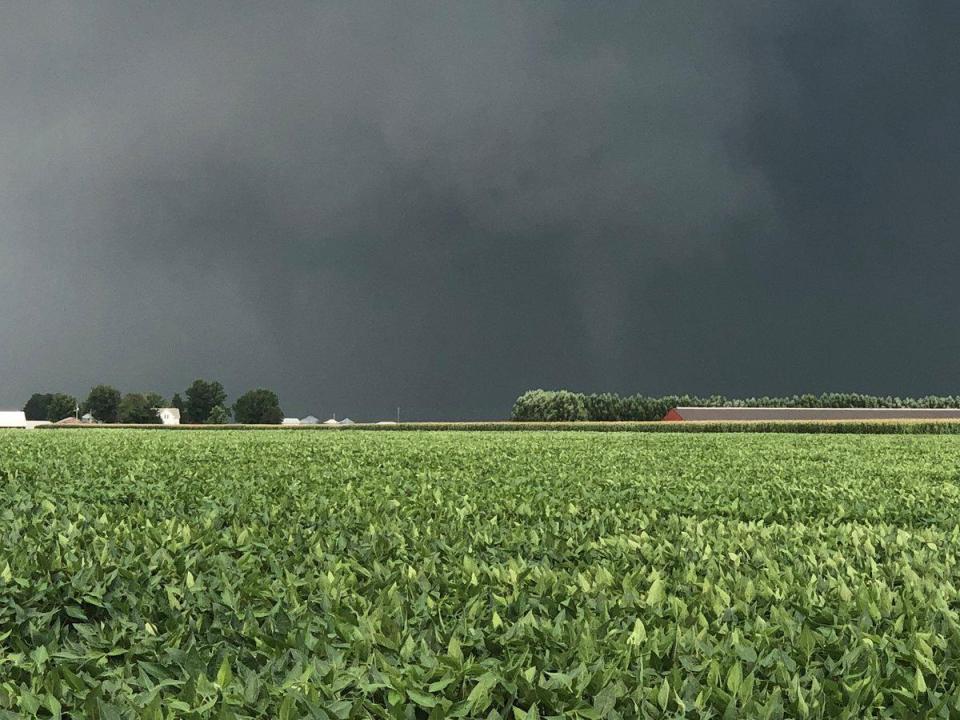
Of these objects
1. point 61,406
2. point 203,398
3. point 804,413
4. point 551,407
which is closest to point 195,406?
point 203,398

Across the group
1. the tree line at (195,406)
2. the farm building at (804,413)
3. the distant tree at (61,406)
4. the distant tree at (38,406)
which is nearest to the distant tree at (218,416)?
the tree line at (195,406)

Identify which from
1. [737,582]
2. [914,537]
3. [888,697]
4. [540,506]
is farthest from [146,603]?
[914,537]

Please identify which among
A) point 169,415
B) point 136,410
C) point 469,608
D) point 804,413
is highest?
point 136,410

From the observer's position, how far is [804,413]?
77812mm

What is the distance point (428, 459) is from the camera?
12828mm

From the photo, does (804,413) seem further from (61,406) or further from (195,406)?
(61,406)

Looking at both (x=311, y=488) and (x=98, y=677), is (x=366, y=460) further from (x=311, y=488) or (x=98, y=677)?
(x=98, y=677)

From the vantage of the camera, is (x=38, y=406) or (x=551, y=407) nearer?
(x=551, y=407)

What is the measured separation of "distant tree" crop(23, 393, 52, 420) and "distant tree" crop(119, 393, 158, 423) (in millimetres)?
31388

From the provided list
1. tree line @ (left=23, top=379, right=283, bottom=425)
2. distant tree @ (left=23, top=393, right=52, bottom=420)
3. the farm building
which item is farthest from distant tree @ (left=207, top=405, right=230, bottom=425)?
the farm building

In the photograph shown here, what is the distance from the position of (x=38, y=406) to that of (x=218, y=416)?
43956 millimetres

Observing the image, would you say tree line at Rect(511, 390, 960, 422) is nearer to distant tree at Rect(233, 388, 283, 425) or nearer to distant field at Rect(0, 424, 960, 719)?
distant tree at Rect(233, 388, 283, 425)

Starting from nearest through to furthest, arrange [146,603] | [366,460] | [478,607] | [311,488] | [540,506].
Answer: [478,607], [146,603], [540,506], [311,488], [366,460]

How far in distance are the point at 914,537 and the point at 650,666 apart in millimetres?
4083
